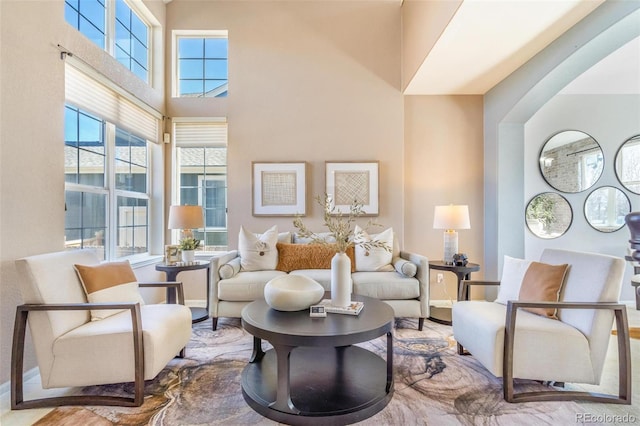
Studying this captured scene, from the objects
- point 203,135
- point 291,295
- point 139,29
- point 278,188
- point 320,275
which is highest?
point 139,29

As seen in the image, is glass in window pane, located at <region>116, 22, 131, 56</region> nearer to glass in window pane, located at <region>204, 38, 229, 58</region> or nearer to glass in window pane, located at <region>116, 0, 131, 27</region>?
glass in window pane, located at <region>116, 0, 131, 27</region>

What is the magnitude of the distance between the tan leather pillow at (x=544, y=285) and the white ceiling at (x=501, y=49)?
1.92 m

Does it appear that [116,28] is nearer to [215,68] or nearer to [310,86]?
[215,68]

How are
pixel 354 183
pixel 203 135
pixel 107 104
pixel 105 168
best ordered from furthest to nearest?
pixel 203 135
pixel 354 183
pixel 105 168
pixel 107 104

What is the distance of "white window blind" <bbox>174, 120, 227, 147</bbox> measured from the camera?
4027 mm

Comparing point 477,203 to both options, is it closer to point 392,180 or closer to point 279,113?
point 392,180

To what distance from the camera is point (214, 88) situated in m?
4.08

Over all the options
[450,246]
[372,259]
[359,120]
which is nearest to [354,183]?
[359,120]

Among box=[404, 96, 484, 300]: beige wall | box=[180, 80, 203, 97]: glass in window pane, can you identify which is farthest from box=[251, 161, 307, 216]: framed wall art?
box=[404, 96, 484, 300]: beige wall

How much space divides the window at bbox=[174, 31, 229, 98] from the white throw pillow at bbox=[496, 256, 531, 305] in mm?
3888

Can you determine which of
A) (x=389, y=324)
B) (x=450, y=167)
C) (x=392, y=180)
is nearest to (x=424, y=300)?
(x=389, y=324)

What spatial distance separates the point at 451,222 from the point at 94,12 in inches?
162

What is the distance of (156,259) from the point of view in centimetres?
370

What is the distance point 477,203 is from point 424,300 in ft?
5.72
